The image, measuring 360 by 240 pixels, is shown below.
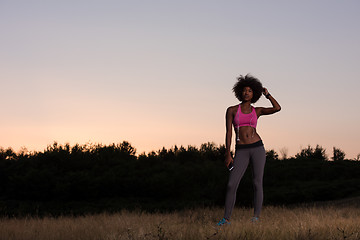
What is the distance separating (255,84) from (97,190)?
13.4 metres

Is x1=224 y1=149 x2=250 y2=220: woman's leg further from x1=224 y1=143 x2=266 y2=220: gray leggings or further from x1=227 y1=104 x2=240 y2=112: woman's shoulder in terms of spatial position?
x1=227 y1=104 x2=240 y2=112: woman's shoulder

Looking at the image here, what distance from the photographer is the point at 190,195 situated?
20.5 m

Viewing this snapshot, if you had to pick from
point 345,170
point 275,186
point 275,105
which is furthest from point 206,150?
point 275,105

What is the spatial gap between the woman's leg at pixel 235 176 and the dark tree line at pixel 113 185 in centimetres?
1011

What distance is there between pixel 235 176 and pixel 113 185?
1333 cm

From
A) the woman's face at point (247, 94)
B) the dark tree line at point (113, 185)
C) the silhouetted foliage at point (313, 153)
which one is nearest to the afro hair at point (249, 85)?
the woman's face at point (247, 94)

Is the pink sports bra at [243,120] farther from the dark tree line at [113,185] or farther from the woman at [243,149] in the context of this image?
the dark tree line at [113,185]

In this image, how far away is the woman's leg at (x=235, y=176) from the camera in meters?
7.50

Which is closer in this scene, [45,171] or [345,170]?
[45,171]

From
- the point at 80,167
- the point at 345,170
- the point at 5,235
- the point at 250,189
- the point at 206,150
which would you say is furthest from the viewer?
the point at 206,150

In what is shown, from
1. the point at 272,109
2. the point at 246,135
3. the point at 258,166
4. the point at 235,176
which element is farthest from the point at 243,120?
the point at 235,176

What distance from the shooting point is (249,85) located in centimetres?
795

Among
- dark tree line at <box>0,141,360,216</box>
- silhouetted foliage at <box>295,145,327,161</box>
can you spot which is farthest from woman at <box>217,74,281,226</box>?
silhouetted foliage at <box>295,145,327,161</box>

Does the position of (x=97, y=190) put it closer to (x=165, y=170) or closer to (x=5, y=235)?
(x=165, y=170)
